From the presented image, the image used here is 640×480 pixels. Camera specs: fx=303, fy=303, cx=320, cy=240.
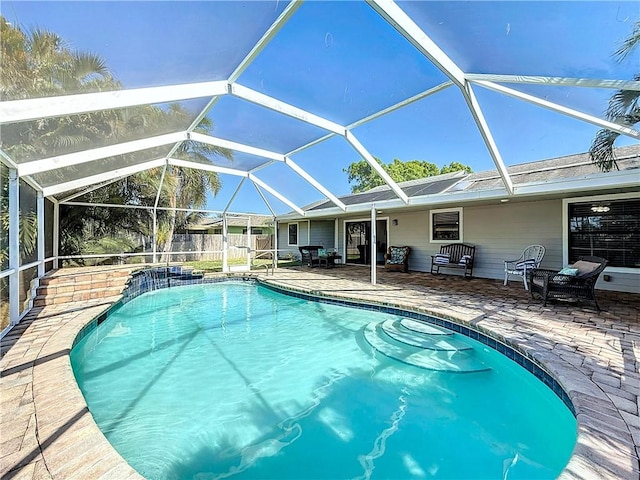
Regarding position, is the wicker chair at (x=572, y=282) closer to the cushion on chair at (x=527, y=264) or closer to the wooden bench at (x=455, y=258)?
the cushion on chair at (x=527, y=264)

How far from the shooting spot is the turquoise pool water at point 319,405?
2.61 meters

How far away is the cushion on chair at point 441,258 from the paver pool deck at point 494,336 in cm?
297

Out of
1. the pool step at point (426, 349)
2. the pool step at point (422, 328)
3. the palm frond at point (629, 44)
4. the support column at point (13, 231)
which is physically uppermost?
the palm frond at point (629, 44)

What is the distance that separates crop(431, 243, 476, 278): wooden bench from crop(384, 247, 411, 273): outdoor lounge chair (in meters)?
1.09

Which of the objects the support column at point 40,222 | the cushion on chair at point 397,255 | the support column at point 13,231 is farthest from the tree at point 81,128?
the cushion on chair at point 397,255

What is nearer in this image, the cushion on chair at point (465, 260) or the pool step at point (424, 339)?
the pool step at point (424, 339)

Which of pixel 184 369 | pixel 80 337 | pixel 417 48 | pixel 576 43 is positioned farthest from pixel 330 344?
pixel 576 43

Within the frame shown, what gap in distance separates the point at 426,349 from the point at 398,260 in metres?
7.03

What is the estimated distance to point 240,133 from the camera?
663cm

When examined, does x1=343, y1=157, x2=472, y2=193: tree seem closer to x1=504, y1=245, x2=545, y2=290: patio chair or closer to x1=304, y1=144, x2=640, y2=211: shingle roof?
x1=304, y1=144, x2=640, y2=211: shingle roof

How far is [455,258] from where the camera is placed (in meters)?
9.94

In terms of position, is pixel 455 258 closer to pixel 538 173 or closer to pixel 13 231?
pixel 538 173

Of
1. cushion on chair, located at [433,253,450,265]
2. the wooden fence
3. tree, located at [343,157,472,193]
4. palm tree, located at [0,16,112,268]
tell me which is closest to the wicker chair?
cushion on chair, located at [433,253,450,265]

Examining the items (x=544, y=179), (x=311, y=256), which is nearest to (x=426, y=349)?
(x=544, y=179)
